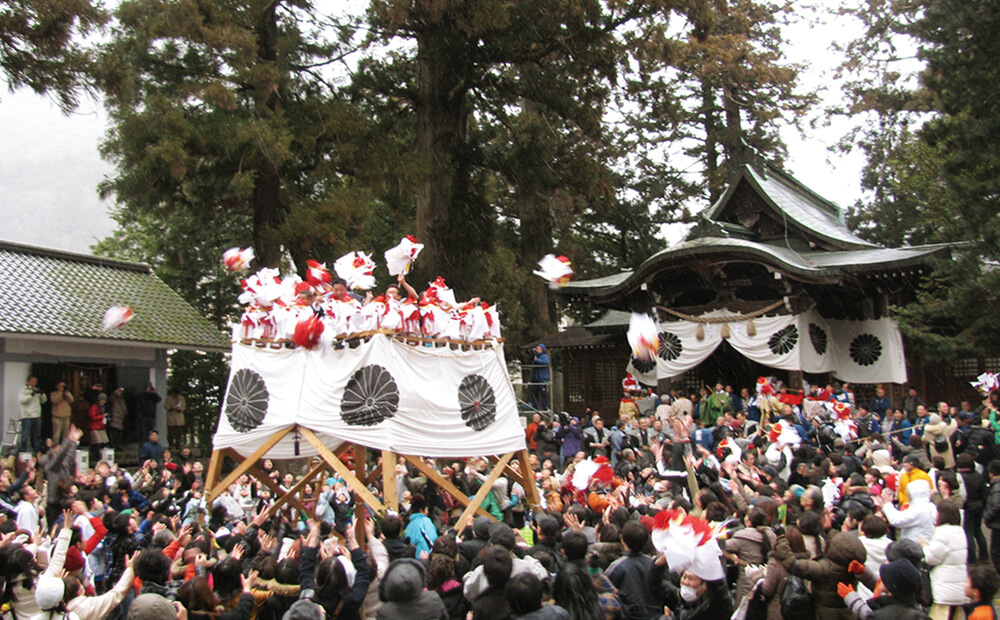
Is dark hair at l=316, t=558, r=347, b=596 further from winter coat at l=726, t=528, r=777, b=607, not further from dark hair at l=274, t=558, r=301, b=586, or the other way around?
winter coat at l=726, t=528, r=777, b=607

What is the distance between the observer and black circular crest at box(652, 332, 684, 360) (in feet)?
70.5

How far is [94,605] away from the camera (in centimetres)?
520

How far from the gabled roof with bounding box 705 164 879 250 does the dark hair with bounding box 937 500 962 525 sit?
50.2 ft

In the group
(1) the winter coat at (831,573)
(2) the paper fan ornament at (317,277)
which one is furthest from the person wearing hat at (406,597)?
(2) the paper fan ornament at (317,277)

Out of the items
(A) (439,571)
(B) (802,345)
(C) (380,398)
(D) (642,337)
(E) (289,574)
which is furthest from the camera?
(B) (802,345)

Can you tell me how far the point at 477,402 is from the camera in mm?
9883

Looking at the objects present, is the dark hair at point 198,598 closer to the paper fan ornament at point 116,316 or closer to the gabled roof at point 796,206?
the paper fan ornament at point 116,316

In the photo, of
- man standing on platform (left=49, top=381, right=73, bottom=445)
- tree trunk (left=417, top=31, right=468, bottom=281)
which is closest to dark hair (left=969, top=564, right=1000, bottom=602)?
man standing on platform (left=49, top=381, right=73, bottom=445)

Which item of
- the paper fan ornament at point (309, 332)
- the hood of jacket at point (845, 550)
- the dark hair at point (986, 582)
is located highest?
the paper fan ornament at point (309, 332)

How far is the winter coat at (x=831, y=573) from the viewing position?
17.6ft

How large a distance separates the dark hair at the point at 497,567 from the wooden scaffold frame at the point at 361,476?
10.5ft

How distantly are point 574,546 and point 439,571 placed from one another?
0.87 meters

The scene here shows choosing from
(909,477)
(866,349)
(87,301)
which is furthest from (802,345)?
(87,301)

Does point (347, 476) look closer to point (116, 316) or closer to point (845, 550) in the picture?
point (845, 550)
